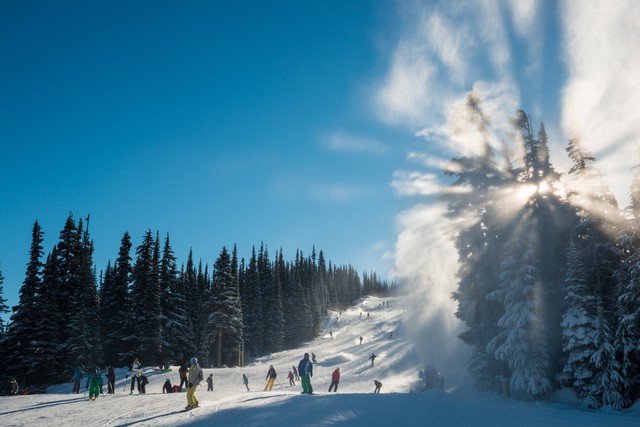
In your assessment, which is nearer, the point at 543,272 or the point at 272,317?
the point at 543,272

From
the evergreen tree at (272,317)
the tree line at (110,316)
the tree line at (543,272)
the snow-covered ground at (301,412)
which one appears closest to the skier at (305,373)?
the snow-covered ground at (301,412)

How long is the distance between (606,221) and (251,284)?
196 feet

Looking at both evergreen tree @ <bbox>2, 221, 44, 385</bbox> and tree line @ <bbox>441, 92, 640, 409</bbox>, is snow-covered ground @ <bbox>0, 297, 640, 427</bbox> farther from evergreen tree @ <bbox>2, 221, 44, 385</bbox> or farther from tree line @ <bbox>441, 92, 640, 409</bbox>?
evergreen tree @ <bbox>2, 221, 44, 385</bbox>

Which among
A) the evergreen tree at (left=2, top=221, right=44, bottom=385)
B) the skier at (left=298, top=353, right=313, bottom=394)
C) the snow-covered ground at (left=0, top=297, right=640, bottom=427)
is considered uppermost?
the evergreen tree at (left=2, top=221, right=44, bottom=385)

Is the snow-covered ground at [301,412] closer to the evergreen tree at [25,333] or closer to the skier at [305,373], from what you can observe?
the skier at [305,373]

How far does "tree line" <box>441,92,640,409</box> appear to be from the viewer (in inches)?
923

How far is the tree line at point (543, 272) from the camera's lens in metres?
23.4

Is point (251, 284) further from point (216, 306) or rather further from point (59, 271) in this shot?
point (59, 271)

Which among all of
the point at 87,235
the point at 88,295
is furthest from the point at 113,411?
the point at 87,235

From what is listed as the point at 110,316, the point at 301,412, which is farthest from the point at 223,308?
the point at 301,412

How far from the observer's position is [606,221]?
86.1 ft

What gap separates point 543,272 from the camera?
28375mm

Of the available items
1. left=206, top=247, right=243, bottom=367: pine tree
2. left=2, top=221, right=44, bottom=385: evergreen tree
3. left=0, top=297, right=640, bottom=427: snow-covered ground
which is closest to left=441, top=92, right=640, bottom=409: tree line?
left=0, top=297, right=640, bottom=427: snow-covered ground

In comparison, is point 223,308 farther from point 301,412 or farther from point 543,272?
point 301,412
